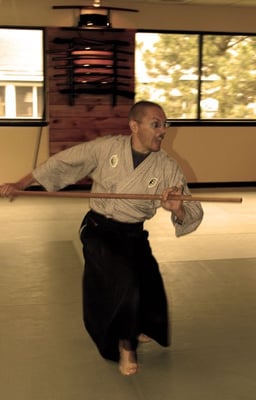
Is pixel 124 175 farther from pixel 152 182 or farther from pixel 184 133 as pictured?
pixel 184 133

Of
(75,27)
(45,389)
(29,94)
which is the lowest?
(45,389)

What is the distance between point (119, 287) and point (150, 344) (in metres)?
0.58

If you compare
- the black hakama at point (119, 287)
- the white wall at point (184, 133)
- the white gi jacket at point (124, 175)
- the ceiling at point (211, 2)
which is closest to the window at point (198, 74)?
the white wall at point (184, 133)

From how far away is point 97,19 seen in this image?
21.2ft

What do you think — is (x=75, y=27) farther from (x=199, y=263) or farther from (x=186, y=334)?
(x=186, y=334)

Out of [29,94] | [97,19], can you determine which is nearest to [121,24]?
[97,19]

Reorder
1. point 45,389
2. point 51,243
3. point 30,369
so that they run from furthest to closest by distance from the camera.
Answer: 1. point 51,243
2. point 30,369
3. point 45,389

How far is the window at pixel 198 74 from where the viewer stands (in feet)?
23.0

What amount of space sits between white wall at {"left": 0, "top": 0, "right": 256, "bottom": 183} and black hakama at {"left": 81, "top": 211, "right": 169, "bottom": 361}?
14.3ft

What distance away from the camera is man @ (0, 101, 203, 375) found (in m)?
2.46

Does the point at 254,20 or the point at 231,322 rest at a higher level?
the point at 254,20

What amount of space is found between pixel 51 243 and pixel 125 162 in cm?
227

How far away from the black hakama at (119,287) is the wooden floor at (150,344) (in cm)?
15

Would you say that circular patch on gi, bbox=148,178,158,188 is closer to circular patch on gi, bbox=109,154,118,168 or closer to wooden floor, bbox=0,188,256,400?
circular patch on gi, bbox=109,154,118,168
